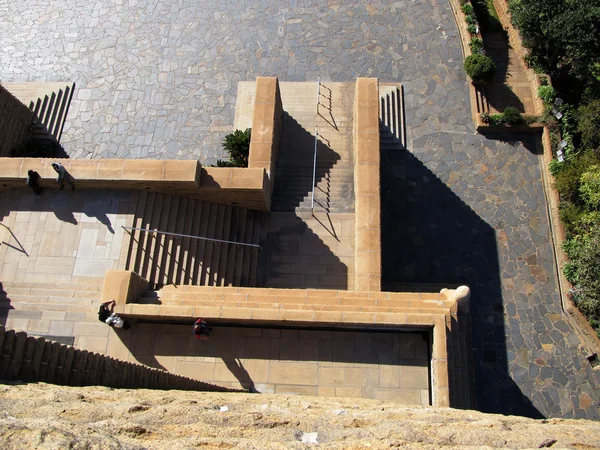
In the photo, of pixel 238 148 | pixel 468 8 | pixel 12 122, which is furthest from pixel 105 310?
pixel 468 8

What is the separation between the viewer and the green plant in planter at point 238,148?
16922 mm

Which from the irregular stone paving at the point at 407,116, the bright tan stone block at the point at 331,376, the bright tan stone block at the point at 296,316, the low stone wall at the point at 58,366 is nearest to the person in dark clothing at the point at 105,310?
the low stone wall at the point at 58,366

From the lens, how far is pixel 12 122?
730 inches

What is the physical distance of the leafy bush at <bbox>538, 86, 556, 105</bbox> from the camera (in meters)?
18.6

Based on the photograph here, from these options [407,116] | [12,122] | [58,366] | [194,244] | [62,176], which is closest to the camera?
[58,366]

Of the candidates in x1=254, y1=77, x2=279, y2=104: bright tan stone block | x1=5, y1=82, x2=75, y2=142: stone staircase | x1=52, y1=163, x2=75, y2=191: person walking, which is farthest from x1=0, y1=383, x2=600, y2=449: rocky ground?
x1=5, y1=82, x2=75, y2=142: stone staircase

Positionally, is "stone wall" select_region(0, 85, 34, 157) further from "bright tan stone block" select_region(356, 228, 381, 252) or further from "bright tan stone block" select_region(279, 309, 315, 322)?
"bright tan stone block" select_region(356, 228, 381, 252)

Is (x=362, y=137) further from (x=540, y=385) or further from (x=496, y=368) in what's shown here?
(x=540, y=385)

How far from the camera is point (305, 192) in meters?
17.1

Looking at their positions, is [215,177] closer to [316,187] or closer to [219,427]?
[316,187]

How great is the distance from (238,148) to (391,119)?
6.15m

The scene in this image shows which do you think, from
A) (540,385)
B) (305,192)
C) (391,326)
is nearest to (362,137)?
(305,192)

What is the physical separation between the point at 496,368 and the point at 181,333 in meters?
9.70

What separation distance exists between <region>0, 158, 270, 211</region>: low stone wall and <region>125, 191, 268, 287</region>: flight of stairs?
821 millimetres
